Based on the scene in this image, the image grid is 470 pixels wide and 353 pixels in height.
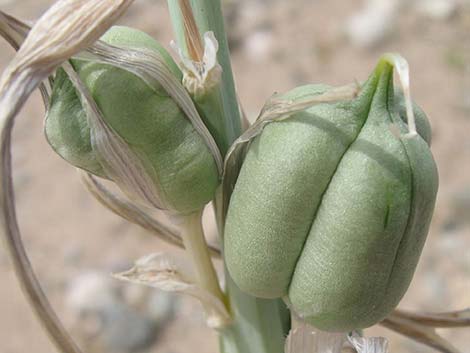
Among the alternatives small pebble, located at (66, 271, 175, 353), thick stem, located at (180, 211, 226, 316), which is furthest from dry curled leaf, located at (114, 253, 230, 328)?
small pebble, located at (66, 271, 175, 353)

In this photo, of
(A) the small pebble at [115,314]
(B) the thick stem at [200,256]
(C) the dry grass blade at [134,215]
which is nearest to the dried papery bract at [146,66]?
(B) the thick stem at [200,256]

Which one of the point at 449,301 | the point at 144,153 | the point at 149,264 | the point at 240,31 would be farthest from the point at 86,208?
the point at 144,153

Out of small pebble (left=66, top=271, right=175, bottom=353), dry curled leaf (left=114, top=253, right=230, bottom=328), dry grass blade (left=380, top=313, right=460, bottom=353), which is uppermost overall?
dry curled leaf (left=114, top=253, right=230, bottom=328)

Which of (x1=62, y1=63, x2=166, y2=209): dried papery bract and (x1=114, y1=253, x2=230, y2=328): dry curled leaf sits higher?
(x1=62, y1=63, x2=166, y2=209): dried papery bract

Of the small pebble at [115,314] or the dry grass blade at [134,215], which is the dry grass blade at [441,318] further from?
the small pebble at [115,314]

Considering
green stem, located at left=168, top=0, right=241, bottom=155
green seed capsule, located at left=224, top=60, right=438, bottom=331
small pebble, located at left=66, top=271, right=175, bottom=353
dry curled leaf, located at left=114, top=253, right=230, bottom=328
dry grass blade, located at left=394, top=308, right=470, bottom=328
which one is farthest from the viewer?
small pebble, located at left=66, top=271, right=175, bottom=353

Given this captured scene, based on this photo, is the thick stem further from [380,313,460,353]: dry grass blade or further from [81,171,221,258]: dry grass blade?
[380,313,460,353]: dry grass blade

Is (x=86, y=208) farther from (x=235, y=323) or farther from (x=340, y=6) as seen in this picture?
(x=235, y=323)
